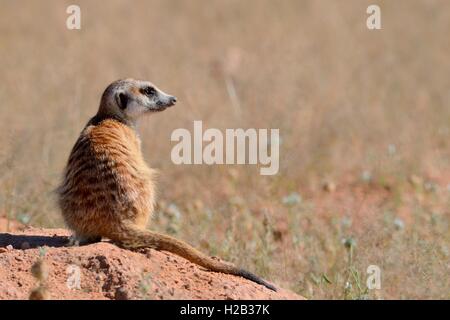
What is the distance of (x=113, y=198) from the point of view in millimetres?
4953

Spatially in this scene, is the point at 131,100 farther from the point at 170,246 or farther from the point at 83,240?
the point at 170,246

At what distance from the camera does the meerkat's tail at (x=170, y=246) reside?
484 centimetres

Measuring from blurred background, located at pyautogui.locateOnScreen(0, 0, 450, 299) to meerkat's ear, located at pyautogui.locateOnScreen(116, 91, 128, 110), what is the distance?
793 millimetres

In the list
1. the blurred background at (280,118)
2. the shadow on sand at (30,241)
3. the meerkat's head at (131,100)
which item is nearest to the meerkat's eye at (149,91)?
the meerkat's head at (131,100)

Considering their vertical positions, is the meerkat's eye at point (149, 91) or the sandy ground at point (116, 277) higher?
the meerkat's eye at point (149, 91)

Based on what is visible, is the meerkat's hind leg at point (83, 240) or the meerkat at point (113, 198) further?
the meerkat's hind leg at point (83, 240)

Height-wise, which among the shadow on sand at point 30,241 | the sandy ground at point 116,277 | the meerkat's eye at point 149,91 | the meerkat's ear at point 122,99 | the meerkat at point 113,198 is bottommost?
the sandy ground at point 116,277

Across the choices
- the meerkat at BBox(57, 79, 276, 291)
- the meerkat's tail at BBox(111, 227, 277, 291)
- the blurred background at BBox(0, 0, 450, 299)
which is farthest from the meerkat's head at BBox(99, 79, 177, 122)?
the meerkat's tail at BBox(111, 227, 277, 291)

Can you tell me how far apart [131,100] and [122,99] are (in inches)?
2.3

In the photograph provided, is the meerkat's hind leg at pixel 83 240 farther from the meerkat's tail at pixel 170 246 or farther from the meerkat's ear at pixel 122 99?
the meerkat's ear at pixel 122 99

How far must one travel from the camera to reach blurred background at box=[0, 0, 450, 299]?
621 centimetres

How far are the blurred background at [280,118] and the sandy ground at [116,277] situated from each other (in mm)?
817

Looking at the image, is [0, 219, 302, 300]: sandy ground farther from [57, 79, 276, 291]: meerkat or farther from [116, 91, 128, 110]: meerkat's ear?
[116, 91, 128, 110]: meerkat's ear

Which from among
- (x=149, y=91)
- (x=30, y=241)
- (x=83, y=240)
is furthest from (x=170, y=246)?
(x=149, y=91)
